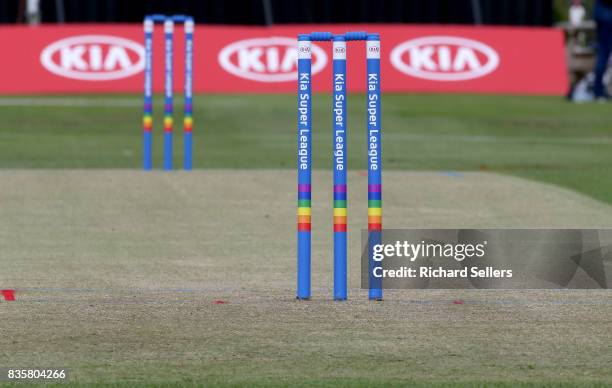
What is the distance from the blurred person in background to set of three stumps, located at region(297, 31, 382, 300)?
2349cm

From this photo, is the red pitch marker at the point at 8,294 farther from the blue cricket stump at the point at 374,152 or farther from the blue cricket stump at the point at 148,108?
the blue cricket stump at the point at 148,108

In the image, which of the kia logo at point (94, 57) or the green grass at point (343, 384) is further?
the kia logo at point (94, 57)

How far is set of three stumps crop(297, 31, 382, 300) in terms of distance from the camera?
921 centimetres

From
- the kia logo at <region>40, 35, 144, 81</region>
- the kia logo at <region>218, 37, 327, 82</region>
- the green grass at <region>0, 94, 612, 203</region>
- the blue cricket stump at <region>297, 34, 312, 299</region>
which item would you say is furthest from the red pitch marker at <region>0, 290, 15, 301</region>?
the kia logo at <region>218, 37, 327, 82</region>

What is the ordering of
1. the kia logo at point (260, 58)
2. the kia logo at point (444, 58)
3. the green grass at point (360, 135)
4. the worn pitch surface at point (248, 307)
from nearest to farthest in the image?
the worn pitch surface at point (248, 307), the green grass at point (360, 135), the kia logo at point (260, 58), the kia logo at point (444, 58)

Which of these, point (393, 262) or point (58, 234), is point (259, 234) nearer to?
point (58, 234)

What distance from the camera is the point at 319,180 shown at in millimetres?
18406
